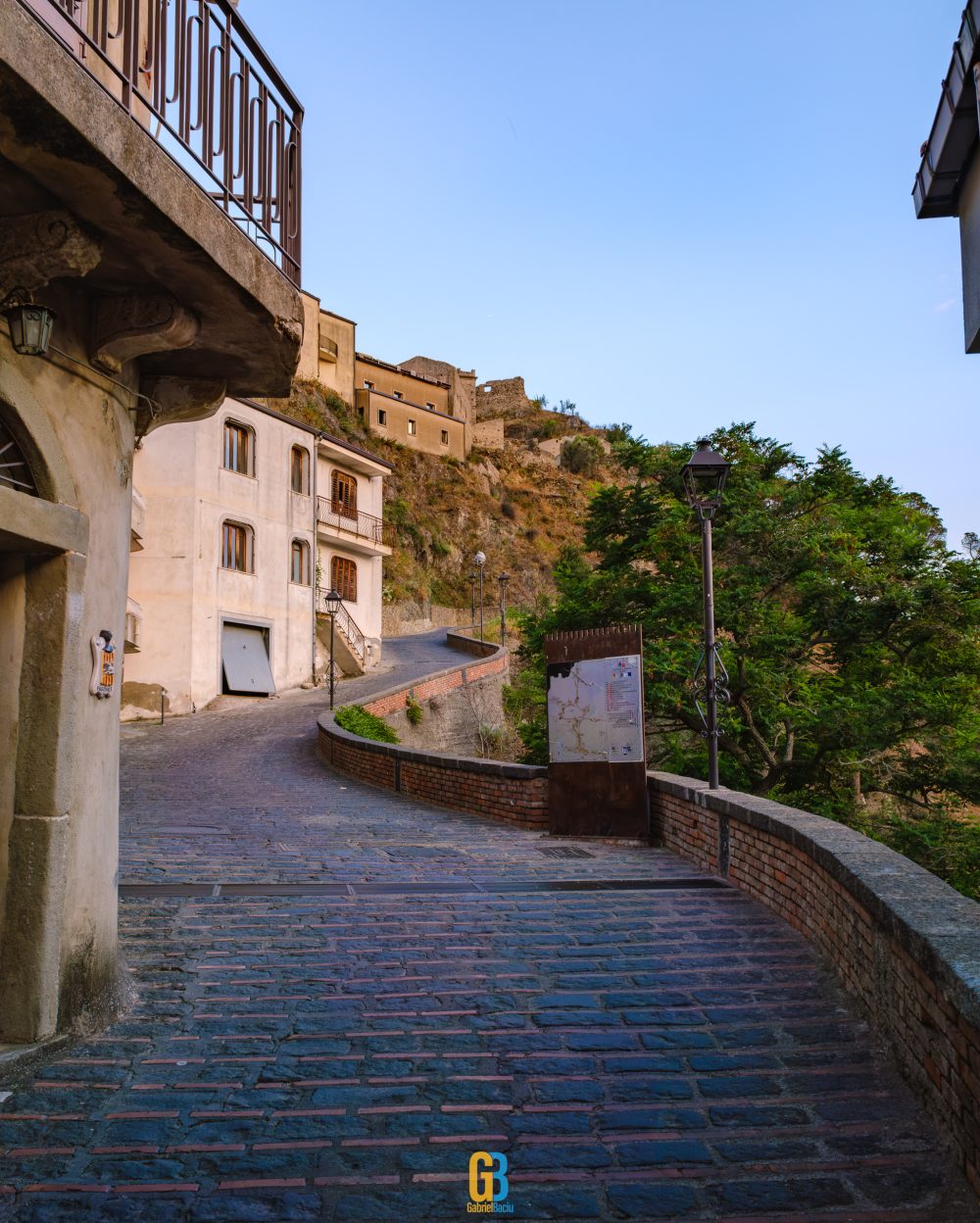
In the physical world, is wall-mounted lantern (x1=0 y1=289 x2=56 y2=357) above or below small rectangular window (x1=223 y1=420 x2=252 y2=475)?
below

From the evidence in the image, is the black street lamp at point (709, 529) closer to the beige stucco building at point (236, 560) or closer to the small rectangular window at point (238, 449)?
the beige stucco building at point (236, 560)

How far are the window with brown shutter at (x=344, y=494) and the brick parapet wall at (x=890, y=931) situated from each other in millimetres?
30261

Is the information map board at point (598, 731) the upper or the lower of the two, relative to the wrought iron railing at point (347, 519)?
lower

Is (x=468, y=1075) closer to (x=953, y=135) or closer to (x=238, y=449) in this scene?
(x=953, y=135)

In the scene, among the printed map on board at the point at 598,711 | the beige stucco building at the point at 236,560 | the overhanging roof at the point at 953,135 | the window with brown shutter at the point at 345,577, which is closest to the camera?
the overhanging roof at the point at 953,135

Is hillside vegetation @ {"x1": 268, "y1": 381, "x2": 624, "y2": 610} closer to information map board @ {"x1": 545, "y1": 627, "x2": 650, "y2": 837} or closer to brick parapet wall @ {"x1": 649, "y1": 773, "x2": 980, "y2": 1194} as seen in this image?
information map board @ {"x1": 545, "y1": 627, "x2": 650, "y2": 837}

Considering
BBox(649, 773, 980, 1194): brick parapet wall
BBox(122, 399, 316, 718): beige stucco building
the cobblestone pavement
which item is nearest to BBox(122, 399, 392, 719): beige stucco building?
BBox(122, 399, 316, 718): beige stucco building

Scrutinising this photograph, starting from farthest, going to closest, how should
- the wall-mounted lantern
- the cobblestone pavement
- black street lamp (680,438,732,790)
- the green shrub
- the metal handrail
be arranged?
the metal handrail, the green shrub, black street lamp (680,438,732,790), the wall-mounted lantern, the cobblestone pavement

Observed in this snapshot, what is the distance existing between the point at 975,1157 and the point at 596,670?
6.94 metres

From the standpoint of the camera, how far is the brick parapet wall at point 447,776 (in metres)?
11.2

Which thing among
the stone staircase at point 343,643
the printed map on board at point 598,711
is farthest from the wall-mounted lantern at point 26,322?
the stone staircase at point 343,643

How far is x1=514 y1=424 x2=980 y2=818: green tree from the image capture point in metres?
17.7

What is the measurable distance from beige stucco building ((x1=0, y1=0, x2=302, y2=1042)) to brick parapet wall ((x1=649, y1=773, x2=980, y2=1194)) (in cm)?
332

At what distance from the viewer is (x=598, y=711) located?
984 cm
